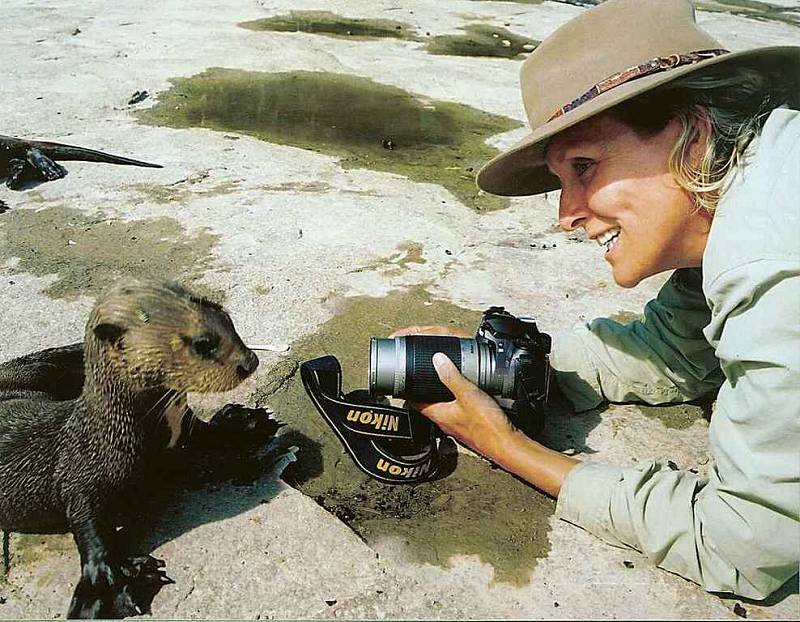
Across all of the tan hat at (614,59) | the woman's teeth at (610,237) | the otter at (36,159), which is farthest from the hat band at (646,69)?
the otter at (36,159)

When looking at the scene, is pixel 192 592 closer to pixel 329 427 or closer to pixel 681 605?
pixel 329 427

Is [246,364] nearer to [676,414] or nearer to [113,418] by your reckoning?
[113,418]

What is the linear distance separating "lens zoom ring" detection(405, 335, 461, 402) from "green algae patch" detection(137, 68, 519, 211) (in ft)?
8.04

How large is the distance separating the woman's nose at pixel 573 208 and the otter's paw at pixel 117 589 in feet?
4.89

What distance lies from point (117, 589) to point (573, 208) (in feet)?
5.26

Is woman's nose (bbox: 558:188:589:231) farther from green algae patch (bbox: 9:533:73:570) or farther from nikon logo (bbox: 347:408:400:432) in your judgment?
green algae patch (bbox: 9:533:73:570)

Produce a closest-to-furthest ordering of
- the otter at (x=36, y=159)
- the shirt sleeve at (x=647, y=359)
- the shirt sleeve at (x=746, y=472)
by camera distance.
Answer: the shirt sleeve at (x=746, y=472), the shirt sleeve at (x=647, y=359), the otter at (x=36, y=159)

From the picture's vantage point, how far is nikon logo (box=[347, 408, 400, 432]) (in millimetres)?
2596

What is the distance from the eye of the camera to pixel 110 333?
7.25ft

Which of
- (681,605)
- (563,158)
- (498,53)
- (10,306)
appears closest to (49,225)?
(10,306)

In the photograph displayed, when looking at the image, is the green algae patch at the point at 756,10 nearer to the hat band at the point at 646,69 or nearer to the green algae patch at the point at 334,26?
the green algae patch at the point at 334,26

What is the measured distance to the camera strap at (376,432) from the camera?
259cm

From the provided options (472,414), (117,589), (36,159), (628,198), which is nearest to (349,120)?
(36,159)

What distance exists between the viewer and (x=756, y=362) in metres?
1.81
